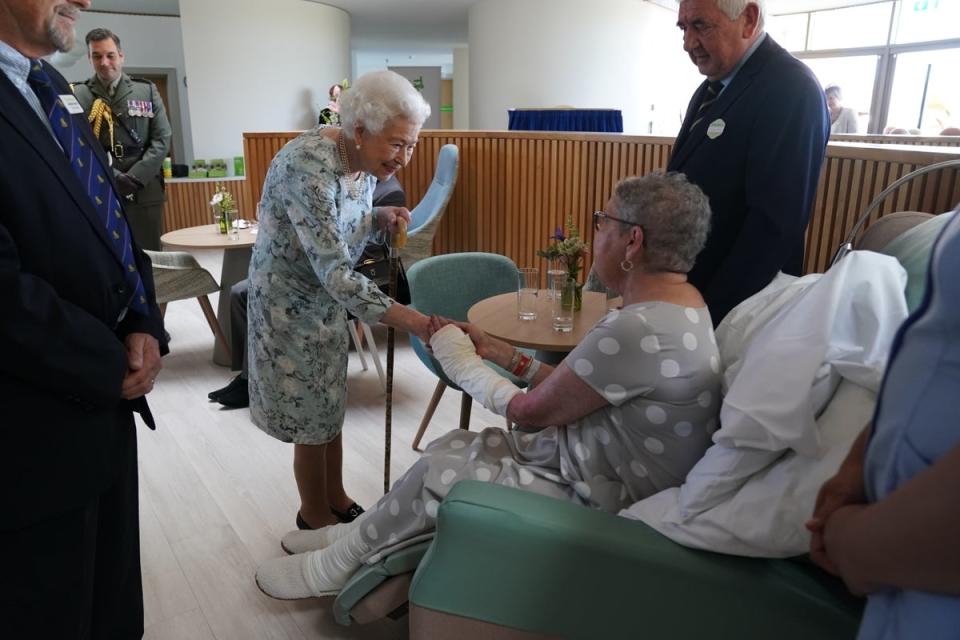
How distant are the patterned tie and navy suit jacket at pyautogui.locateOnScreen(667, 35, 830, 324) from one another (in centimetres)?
172

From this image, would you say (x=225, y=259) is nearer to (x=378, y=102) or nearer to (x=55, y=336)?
(x=378, y=102)

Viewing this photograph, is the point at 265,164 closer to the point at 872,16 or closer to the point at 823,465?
the point at 823,465

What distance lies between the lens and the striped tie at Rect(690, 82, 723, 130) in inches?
91.7

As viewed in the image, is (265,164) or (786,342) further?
(265,164)

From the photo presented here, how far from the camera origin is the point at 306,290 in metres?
2.12

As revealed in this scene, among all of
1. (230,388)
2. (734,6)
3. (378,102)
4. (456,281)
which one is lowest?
(230,388)

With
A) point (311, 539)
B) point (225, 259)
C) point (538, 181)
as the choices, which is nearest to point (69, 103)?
point (311, 539)

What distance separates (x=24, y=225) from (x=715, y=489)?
1.38 metres

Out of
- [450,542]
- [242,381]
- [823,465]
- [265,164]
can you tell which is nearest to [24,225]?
[450,542]

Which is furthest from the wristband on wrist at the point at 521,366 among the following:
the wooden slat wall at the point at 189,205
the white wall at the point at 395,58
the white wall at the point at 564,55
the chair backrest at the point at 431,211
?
the white wall at the point at 395,58

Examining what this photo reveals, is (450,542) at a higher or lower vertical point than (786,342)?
lower

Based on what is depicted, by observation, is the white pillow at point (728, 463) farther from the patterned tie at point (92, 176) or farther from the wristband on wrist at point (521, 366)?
the patterned tie at point (92, 176)

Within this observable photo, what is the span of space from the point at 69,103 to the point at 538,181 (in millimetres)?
4051

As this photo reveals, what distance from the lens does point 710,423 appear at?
5.00 feet
